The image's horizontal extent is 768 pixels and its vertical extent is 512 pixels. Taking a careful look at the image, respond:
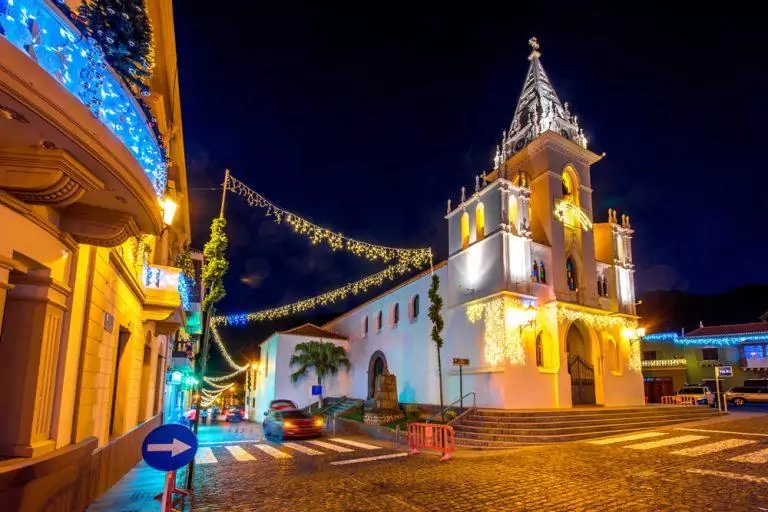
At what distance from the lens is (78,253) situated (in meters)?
5.93

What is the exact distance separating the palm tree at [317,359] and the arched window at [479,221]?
628 inches

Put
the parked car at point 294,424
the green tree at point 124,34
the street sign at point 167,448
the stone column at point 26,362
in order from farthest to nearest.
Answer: the parked car at point 294,424 → the street sign at point 167,448 → the stone column at point 26,362 → the green tree at point 124,34

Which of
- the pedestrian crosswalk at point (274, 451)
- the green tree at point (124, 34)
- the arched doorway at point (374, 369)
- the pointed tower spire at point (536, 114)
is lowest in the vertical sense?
the pedestrian crosswalk at point (274, 451)

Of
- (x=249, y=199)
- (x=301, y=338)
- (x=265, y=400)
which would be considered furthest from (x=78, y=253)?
(x=265, y=400)

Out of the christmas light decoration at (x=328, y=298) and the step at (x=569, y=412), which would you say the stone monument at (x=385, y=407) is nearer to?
the step at (x=569, y=412)

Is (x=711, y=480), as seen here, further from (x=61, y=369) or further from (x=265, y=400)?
(x=265, y=400)

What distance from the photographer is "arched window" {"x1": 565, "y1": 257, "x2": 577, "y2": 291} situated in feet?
73.6

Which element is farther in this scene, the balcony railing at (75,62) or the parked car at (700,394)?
the parked car at (700,394)

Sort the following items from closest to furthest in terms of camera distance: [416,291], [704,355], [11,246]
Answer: [11,246], [416,291], [704,355]

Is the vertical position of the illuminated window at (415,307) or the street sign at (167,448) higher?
the illuminated window at (415,307)

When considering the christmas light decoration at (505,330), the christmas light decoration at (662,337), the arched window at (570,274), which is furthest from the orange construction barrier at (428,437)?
the christmas light decoration at (662,337)

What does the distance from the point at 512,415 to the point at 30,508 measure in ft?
49.5

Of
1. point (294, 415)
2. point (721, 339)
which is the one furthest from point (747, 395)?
point (294, 415)

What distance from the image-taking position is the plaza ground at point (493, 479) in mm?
7191
